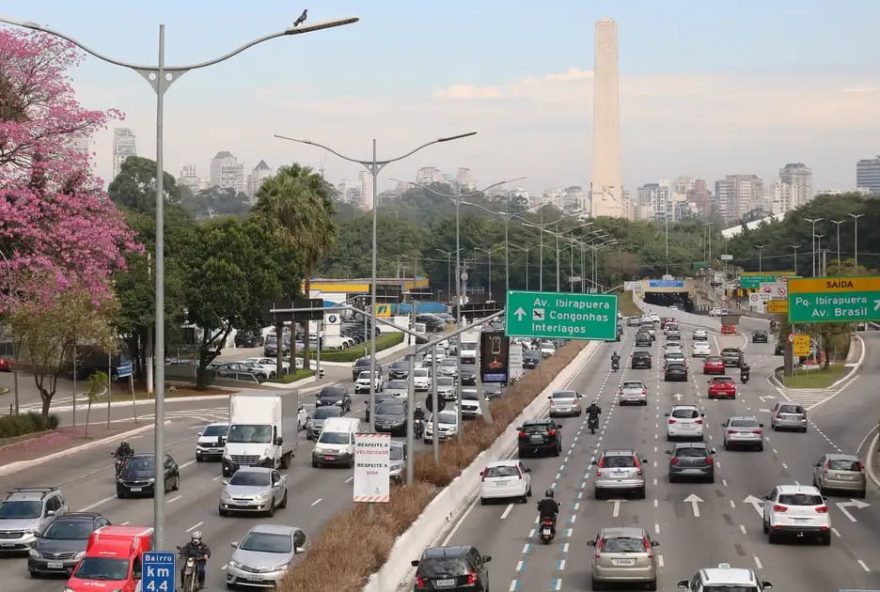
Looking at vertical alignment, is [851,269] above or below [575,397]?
above

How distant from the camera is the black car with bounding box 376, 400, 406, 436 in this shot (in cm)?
6050

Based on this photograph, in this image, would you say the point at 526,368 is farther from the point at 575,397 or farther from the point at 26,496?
the point at 26,496

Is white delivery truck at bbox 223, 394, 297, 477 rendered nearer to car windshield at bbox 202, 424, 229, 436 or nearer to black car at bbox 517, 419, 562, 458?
car windshield at bbox 202, 424, 229, 436

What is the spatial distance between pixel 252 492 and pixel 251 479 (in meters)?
0.78

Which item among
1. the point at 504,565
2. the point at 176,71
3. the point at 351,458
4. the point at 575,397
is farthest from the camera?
the point at 575,397

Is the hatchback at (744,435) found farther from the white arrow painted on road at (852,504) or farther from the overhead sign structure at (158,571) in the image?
the overhead sign structure at (158,571)

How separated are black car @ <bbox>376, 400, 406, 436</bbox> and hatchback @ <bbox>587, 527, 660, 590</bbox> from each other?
31588mm

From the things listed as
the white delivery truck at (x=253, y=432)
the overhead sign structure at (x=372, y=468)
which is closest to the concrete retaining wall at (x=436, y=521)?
the overhead sign structure at (x=372, y=468)

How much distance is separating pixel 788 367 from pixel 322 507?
184ft

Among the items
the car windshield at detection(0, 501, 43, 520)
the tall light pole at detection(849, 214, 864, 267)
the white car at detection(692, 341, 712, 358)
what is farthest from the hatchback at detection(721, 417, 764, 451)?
the tall light pole at detection(849, 214, 864, 267)

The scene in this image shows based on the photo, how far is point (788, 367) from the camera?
90812 mm

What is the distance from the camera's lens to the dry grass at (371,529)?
24.9 m

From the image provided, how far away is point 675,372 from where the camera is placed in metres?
89.0

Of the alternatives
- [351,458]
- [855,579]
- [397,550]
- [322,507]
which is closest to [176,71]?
[397,550]
